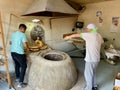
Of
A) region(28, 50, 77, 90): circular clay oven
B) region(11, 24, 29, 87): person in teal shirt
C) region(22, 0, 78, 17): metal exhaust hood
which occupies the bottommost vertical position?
region(28, 50, 77, 90): circular clay oven

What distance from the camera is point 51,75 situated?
2971mm

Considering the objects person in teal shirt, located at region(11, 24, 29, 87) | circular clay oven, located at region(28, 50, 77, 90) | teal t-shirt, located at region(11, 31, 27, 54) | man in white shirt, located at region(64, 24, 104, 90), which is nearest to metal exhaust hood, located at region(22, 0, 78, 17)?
person in teal shirt, located at region(11, 24, 29, 87)

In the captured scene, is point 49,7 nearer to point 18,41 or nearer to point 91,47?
point 18,41

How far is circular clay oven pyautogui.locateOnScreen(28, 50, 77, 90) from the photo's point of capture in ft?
9.75

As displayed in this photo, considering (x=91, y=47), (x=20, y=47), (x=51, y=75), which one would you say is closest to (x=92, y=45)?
(x=91, y=47)

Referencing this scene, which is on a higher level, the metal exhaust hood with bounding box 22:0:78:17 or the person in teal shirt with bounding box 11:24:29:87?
the metal exhaust hood with bounding box 22:0:78:17

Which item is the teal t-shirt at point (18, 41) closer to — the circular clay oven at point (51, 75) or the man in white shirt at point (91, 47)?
the circular clay oven at point (51, 75)

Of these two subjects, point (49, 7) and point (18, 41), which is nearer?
point (18, 41)

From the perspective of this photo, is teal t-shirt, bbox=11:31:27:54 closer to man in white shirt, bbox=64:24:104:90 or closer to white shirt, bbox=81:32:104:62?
man in white shirt, bbox=64:24:104:90

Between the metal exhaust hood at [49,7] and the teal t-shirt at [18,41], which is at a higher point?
the metal exhaust hood at [49,7]

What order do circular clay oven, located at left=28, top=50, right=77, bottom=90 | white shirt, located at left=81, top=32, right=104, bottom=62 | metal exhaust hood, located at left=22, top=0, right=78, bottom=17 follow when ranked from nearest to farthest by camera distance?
white shirt, located at left=81, top=32, right=104, bottom=62 → circular clay oven, located at left=28, top=50, right=77, bottom=90 → metal exhaust hood, located at left=22, top=0, right=78, bottom=17

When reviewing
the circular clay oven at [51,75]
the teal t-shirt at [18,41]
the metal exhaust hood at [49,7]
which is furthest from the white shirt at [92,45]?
the teal t-shirt at [18,41]

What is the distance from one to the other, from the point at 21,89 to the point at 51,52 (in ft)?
3.75

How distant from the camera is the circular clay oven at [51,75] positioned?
2.97 meters
